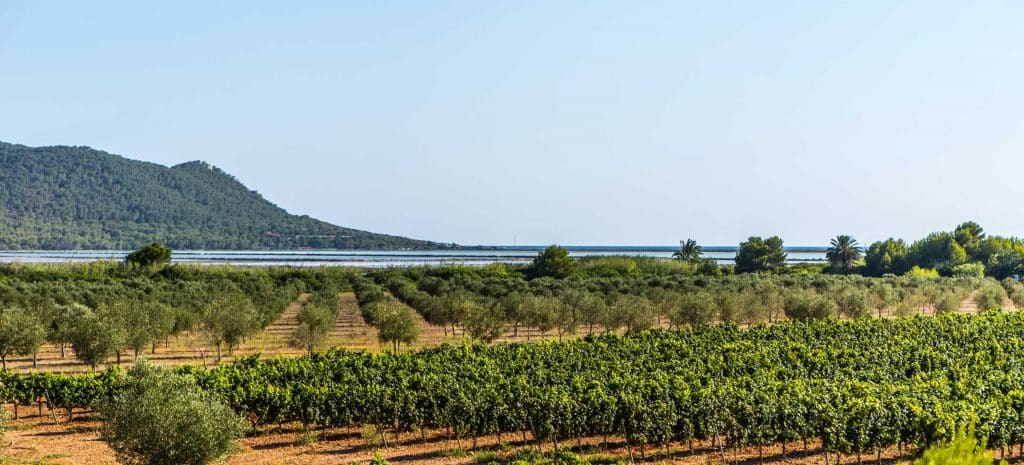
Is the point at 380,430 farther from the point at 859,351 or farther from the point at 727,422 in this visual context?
the point at 859,351

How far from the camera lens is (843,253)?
150 meters

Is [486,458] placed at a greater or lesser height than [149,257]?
lesser

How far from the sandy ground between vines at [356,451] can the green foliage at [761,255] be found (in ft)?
390

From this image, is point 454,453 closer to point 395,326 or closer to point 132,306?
point 395,326

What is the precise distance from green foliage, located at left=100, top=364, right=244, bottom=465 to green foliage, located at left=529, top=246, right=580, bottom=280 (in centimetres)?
10507

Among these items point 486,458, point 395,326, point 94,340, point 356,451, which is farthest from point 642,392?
point 94,340

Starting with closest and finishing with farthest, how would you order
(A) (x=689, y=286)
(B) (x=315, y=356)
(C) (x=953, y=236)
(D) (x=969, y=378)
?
(D) (x=969, y=378) < (B) (x=315, y=356) < (A) (x=689, y=286) < (C) (x=953, y=236)

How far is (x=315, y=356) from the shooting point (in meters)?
45.3

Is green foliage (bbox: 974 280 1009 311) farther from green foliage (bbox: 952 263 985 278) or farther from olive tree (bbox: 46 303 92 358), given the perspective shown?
olive tree (bbox: 46 303 92 358)

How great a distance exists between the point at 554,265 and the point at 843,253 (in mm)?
57231

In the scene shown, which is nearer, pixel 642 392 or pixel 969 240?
pixel 642 392

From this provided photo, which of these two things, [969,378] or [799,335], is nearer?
[969,378]

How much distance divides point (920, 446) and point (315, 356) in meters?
30.1

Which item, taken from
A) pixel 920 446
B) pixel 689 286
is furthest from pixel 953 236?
pixel 920 446
